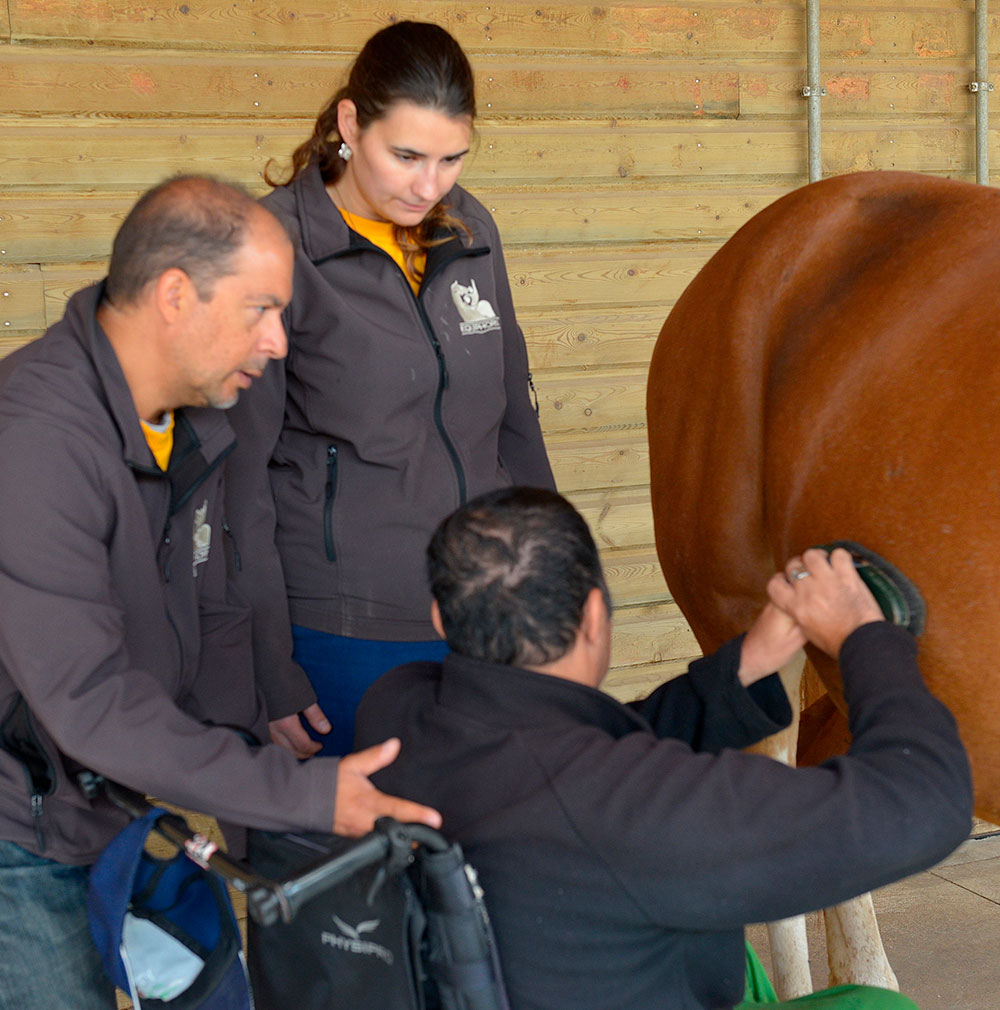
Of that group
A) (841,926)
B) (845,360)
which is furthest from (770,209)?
(841,926)

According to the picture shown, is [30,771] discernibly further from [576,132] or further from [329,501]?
[576,132]

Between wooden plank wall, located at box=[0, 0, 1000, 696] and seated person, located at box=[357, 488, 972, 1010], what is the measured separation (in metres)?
2.16

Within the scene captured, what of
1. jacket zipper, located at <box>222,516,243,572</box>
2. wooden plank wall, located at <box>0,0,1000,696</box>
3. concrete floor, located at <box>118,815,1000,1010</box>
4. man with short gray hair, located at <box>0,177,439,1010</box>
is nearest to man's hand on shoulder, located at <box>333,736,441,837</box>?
man with short gray hair, located at <box>0,177,439,1010</box>

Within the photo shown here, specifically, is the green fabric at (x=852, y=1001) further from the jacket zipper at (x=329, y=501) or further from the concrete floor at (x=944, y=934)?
the concrete floor at (x=944, y=934)

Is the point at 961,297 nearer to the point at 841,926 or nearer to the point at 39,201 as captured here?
the point at 841,926

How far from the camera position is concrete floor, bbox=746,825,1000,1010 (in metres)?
2.53

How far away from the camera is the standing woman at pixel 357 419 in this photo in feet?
5.94

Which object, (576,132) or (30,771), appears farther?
(576,132)

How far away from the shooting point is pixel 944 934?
2760 millimetres

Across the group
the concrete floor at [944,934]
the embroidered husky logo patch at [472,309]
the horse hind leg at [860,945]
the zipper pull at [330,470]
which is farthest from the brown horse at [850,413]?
the concrete floor at [944,934]

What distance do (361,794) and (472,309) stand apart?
37.6 inches

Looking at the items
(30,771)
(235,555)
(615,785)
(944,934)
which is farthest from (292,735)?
(944,934)

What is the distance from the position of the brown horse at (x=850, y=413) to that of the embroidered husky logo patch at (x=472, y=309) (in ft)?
1.42

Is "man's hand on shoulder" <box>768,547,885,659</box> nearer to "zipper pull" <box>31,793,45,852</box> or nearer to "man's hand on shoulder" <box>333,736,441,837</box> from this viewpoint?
"man's hand on shoulder" <box>333,736,441,837</box>
